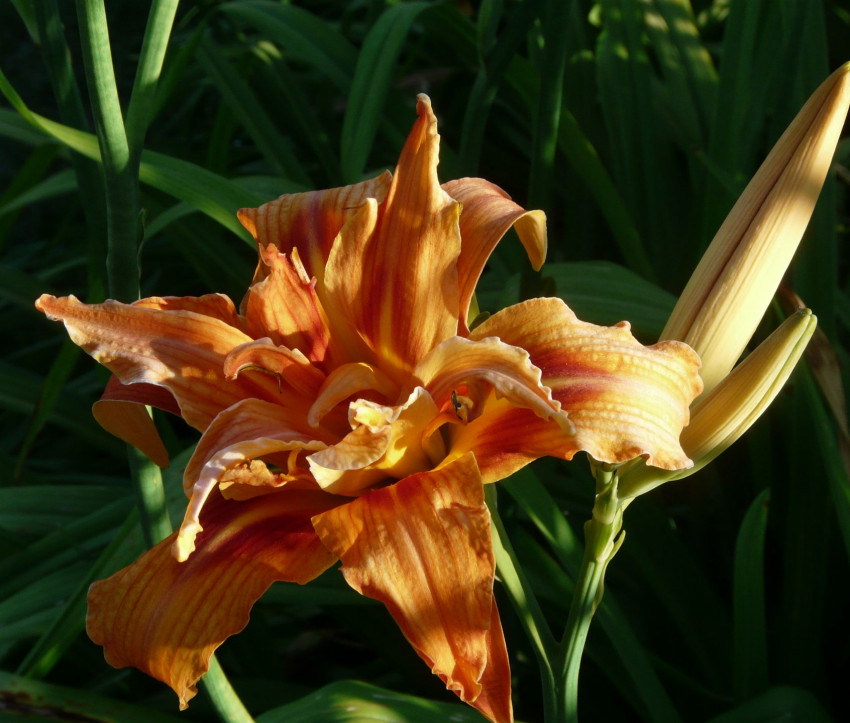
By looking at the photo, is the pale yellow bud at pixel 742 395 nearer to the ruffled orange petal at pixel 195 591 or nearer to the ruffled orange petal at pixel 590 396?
the ruffled orange petal at pixel 590 396

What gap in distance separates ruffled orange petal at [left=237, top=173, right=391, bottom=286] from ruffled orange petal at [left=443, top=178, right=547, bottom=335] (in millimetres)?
48

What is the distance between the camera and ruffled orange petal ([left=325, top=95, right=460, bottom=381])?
0.43 meters

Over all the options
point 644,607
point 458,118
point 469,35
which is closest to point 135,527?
point 644,607


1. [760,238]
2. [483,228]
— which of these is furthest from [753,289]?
[483,228]

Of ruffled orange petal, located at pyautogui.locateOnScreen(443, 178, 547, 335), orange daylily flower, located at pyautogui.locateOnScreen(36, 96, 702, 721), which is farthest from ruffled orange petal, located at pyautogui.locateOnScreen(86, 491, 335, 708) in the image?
ruffled orange petal, located at pyautogui.locateOnScreen(443, 178, 547, 335)

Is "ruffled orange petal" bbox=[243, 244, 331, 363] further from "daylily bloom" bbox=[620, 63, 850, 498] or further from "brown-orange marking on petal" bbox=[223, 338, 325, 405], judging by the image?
"daylily bloom" bbox=[620, 63, 850, 498]

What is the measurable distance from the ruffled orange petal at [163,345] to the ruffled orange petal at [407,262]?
0.06 m

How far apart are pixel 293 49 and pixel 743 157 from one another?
524 millimetres

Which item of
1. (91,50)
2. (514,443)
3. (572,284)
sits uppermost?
(91,50)

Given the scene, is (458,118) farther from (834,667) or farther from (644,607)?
(834,667)

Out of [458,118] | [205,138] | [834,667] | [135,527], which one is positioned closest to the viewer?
[135,527]

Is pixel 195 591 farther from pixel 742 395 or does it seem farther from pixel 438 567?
pixel 742 395

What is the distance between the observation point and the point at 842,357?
0.96 meters

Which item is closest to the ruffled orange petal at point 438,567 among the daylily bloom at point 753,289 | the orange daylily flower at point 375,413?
the orange daylily flower at point 375,413
